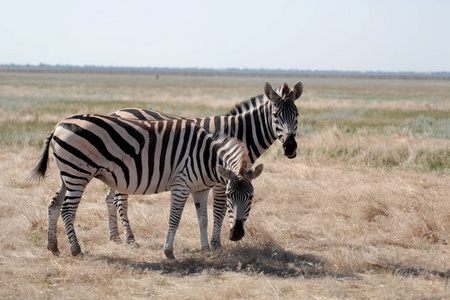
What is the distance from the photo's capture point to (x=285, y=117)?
7.55 m

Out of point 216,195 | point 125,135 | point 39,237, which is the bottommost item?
point 39,237

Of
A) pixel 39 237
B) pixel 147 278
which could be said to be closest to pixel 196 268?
pixel 147 278

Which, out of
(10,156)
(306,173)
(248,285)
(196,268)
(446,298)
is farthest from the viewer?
(10,156)

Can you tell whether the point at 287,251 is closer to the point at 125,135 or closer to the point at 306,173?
the point at 125,135

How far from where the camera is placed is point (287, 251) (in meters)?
7.29

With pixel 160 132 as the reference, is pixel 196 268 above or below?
below

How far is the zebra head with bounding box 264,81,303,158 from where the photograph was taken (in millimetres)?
7453

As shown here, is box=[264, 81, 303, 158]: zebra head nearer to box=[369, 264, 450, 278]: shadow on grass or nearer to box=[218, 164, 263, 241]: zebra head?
box=[218, 164, 263, 241]: zebra head

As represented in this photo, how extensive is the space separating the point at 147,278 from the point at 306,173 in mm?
6306

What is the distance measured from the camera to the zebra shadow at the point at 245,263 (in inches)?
254

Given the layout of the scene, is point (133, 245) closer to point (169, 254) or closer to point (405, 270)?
point (169, 254)

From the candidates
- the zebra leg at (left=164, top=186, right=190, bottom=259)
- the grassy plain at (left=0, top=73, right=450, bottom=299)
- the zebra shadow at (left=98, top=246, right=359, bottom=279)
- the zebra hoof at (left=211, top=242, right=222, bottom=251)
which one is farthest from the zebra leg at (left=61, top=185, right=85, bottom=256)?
the zebra hoof at (left=211, top=242, right=222, bottom=251)

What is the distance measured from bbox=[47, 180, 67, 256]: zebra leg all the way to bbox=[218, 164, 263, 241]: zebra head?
2.45 m

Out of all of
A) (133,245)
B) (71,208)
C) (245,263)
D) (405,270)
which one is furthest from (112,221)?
(405,270)
